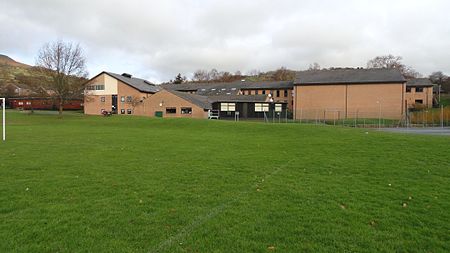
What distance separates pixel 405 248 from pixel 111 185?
6.12m

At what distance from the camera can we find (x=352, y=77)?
55.3 meters

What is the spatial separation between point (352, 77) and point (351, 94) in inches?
124

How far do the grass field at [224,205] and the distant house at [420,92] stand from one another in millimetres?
70330

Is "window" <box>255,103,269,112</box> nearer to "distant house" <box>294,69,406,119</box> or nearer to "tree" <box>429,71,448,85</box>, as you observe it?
"distant house" <box>294,69,406,119</box>

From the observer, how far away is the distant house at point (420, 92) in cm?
7025

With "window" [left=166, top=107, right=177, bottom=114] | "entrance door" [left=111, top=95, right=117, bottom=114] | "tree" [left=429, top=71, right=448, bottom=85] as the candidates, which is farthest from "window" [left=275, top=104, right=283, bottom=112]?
"tree" [left=429, top=71, right=448, bottom=85]

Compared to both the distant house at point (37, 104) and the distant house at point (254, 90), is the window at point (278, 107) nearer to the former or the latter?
the distant house at point (254, 90)

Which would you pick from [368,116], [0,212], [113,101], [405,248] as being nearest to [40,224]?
[0,212]

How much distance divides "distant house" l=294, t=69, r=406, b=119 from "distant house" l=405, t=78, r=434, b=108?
69.1 ft

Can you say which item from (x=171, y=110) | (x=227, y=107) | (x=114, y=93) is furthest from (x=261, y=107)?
(x=114, y=93)

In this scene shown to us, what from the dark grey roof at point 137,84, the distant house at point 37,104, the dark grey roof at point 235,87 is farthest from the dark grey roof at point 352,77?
the distant house at point 37,104

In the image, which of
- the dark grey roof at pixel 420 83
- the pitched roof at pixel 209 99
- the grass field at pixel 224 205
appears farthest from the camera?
the dark grey roof at pixel 420 83

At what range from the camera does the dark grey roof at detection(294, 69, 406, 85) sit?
2088 inches

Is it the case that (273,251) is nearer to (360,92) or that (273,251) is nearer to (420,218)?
(420,218)
